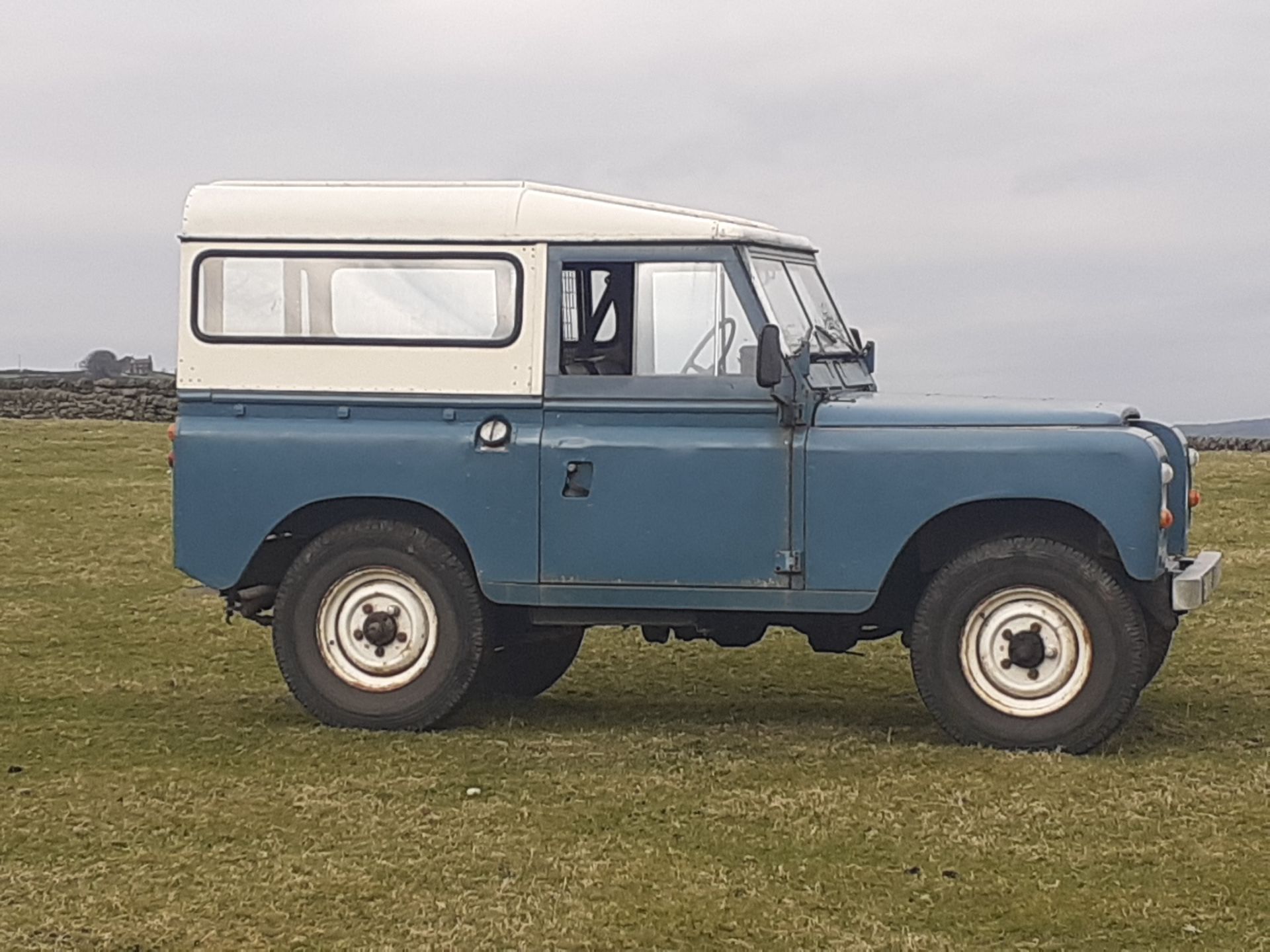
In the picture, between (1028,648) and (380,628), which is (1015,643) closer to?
(1028,648)

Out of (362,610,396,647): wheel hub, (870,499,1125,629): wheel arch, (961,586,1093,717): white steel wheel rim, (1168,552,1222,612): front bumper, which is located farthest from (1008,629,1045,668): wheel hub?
(362,610,396,647): wheel hub

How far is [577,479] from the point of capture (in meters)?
8.81

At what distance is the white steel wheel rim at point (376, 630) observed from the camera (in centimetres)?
909

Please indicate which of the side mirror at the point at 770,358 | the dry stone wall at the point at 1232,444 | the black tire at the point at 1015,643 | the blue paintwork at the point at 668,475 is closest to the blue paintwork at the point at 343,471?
the blue paintwork at the point at 668,475

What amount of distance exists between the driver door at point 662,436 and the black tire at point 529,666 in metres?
1.25

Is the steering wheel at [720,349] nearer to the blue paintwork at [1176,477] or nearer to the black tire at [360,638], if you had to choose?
the black tire at [360,638]

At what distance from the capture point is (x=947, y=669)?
336 inches

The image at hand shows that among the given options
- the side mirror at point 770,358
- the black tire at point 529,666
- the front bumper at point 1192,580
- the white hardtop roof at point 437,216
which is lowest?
the black tire at point 529,666

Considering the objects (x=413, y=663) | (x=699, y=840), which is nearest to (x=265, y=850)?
(x=699, y=840)

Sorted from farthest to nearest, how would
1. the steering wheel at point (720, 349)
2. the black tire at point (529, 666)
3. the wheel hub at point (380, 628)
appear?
the black tire at point (529, 666)
the wheel hub at point (380, 628)
the steering wheel at point (720, 349)

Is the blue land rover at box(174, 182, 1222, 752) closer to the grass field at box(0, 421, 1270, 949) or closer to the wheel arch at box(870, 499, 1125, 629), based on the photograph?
the wheel arch at box(870, 499, 1125, 629)

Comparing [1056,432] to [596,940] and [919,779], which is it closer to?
[919,779]

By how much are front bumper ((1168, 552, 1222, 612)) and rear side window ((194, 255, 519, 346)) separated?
3079mm

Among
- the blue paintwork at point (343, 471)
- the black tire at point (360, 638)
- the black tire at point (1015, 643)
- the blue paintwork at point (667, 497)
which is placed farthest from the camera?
the black tire at point (360, 638)
